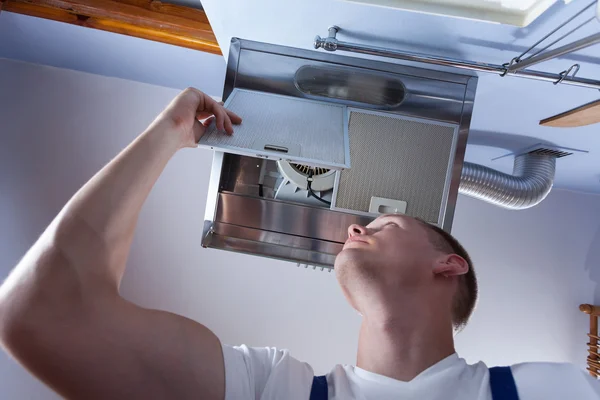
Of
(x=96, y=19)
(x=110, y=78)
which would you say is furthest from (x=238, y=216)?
(x=110, y=78)

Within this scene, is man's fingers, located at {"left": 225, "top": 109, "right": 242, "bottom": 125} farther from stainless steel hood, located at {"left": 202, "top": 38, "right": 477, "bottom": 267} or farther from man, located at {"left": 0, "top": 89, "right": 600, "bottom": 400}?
stainless steel hood, located at {"left": 202, "top": 38, "right": 477, "bottom": 267}

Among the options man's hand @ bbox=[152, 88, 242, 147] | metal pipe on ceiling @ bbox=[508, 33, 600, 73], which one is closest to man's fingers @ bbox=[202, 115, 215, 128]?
man's hand @ bbox=[152, 88, 242, 147]

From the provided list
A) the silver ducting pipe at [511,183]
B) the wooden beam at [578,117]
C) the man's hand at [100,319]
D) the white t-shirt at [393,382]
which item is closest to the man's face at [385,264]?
the white t-shirt at [393,382]

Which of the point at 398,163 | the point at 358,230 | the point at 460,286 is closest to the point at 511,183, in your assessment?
the point at 398,163

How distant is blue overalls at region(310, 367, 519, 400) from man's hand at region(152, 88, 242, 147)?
0.56m

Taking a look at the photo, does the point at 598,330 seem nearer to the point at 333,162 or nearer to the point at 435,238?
the point at 435,238

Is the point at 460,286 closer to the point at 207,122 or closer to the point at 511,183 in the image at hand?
the point at 207,122

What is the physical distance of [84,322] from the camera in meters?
0.78

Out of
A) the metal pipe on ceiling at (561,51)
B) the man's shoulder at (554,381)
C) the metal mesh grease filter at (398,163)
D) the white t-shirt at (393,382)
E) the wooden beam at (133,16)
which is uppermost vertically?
the wooden beam at (133,16)

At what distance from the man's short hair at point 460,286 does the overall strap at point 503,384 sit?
20cm

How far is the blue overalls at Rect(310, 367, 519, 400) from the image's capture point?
958 millimetres

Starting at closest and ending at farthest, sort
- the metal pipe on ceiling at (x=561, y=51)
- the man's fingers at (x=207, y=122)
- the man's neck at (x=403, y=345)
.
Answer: the metal pipe on ceiling at (x=561, y=51)
the man's neck at (x=403, y=345)
the man's fingers at (x=207, y=122)

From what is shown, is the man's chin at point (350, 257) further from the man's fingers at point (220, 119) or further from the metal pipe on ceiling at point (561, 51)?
the metal pipe on ceiling at point (561, 51)

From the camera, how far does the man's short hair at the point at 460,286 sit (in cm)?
120
